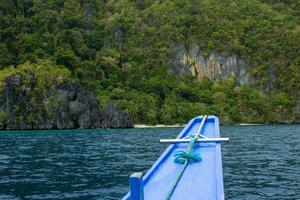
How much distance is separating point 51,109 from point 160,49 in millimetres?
80422

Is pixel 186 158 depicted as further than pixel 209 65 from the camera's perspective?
No

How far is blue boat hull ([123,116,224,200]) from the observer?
20.9 feet

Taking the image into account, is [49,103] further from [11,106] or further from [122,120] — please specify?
[122,120]

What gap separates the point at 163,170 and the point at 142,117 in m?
103

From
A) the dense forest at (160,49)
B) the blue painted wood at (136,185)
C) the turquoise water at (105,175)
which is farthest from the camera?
the dense forest at (160,49)

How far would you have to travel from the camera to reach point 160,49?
161 meters

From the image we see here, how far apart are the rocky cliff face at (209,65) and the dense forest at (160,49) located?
2.65 m

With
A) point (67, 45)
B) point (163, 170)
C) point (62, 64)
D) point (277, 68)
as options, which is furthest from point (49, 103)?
point (277, 68)

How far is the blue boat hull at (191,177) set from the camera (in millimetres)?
6371

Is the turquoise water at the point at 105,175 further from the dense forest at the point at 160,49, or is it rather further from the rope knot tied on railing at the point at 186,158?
the dense forest at the point at 160,49

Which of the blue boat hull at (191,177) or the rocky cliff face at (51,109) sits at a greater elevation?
the rocky cliff face at (51,109)

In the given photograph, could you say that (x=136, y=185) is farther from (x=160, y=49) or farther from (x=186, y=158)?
(x=160, y=49)

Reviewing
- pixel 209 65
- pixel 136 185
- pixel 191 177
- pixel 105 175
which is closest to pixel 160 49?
pixel 209 65

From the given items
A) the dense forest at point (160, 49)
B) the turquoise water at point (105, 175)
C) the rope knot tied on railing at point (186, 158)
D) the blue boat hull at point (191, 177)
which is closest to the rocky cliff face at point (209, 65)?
the dense forest at point (160, 49)
